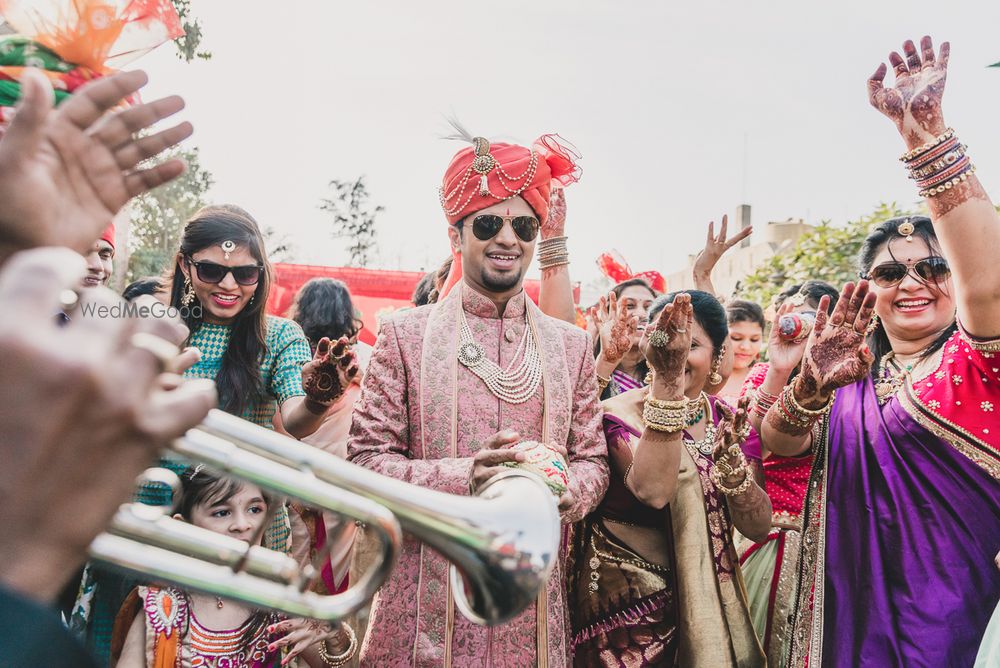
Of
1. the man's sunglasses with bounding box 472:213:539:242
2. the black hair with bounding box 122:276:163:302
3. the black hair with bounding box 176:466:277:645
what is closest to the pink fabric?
the man's sunglasses with bounding box 472:213:539:242

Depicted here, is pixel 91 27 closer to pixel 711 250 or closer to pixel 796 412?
pixel 796 412

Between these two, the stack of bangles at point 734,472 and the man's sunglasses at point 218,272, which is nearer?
the stack of bangles at point 734,472

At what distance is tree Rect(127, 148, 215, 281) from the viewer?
16.8m

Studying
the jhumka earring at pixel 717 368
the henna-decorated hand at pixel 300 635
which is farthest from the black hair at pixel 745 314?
the henna-decorated hand at pixel 300 635

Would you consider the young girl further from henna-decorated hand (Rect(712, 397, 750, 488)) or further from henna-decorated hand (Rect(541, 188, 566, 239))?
henna-decorated hand (Rect(541, 188, 566, 239))

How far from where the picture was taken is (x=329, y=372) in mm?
2566

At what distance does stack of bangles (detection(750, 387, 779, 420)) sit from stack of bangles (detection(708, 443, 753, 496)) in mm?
538

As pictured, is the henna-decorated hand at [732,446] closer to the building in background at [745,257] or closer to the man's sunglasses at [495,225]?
the man's sunglasses at [495,225]

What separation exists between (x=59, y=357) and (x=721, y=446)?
2.36 m

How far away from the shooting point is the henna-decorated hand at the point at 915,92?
92.7 inches

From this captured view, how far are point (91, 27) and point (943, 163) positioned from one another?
2321mm

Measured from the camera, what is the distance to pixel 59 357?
28.1 inches

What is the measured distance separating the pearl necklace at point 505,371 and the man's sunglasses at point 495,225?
1.17 ft

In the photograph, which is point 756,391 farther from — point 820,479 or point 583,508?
point 583,508
